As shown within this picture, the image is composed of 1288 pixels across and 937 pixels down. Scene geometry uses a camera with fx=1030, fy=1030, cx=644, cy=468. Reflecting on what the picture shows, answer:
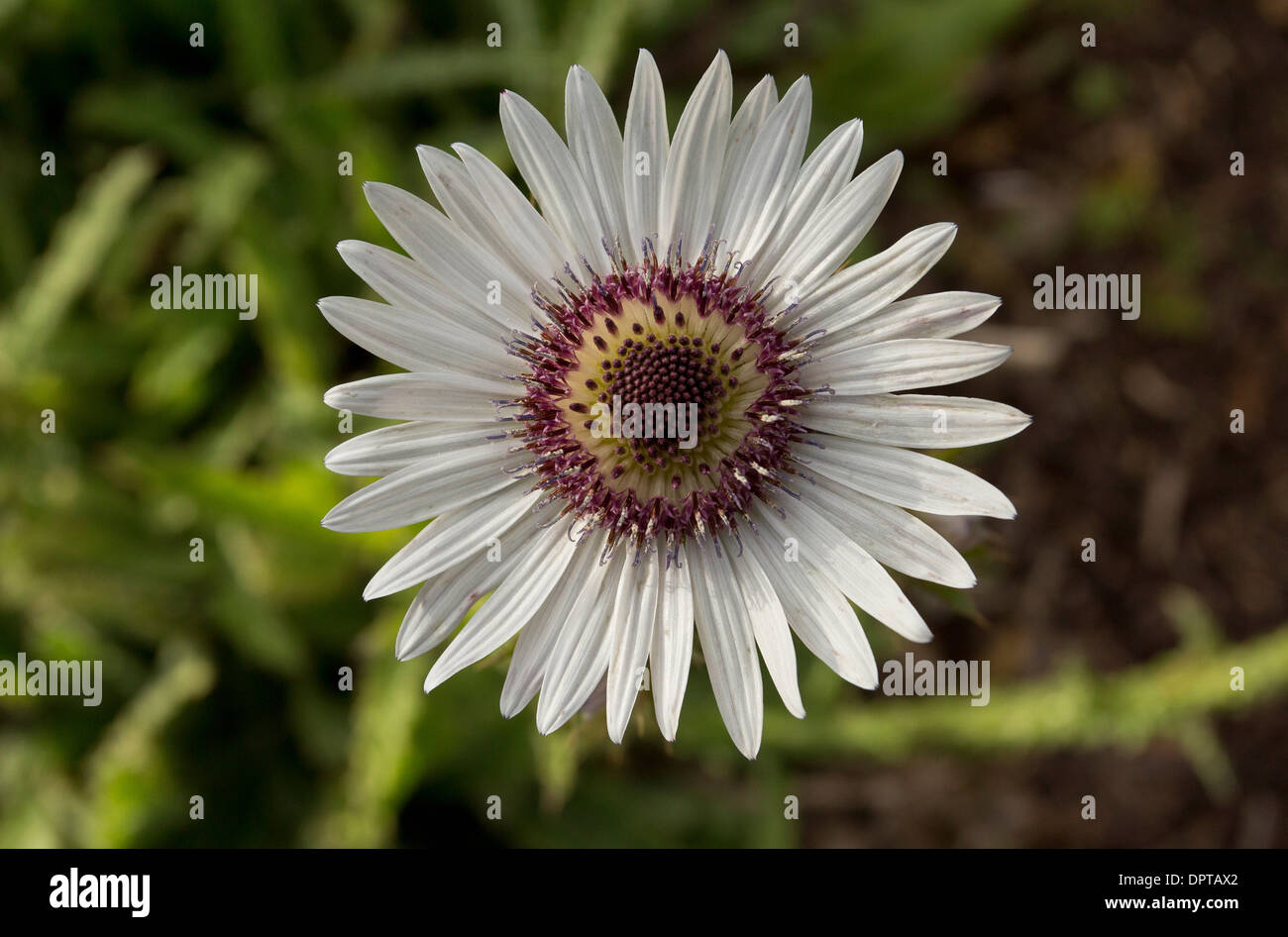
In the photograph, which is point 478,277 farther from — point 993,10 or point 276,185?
point 993,10

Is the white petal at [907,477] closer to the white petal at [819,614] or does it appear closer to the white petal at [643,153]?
the white petal at [819,614]

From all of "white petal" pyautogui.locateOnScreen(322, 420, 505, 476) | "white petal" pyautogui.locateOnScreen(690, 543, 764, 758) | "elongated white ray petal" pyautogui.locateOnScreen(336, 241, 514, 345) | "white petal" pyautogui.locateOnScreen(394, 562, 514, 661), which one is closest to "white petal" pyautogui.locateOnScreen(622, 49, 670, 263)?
"elongated white ray petal" pyautogui.locateOnScreen(336, 241, 514, 345)

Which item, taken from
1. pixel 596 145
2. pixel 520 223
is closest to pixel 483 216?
pixel 520 223

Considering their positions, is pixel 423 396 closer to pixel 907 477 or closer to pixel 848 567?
pixel 848 567

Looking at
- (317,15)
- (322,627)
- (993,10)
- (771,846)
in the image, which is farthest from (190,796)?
(993,10)

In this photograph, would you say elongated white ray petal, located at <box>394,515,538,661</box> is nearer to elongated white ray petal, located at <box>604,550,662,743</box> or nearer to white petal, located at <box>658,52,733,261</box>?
elongated white ray petal, located at <box>604,550,662,743</box>

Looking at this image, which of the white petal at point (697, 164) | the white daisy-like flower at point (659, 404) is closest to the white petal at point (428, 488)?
the white daisy-like flower at point (659, 404)
